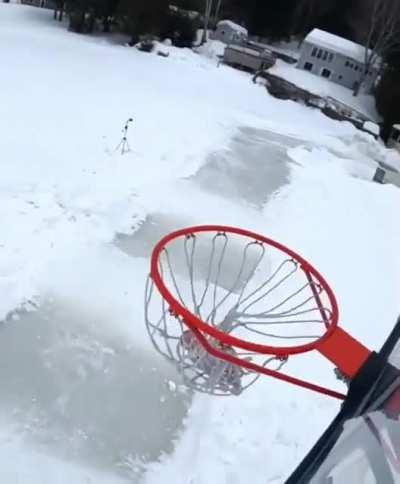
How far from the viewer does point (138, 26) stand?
1691 centimetres

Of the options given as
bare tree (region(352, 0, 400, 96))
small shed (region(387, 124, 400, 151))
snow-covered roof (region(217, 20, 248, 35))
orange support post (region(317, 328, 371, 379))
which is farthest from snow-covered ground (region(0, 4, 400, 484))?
snow-covered roof (region(217, 20, 248, 35))

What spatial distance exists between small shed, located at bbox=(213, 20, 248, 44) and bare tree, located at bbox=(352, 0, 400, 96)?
4.25m

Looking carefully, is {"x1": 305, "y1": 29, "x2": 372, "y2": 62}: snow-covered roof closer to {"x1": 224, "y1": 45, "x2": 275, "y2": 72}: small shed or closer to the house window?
the house window

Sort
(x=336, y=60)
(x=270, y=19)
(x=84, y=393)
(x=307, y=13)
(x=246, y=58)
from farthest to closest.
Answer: (x=307, y=13)
(x=270, y=19)
(x=336, y=60)
(x=246, y=58)
(x=84, y=393)

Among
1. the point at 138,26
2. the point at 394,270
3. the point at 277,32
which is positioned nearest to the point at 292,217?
the point at 394,270

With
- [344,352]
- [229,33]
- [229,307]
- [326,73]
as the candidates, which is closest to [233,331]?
[229,307]

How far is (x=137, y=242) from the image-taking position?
19.9 ft

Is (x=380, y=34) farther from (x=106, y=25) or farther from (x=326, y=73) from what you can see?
(x=106, y=25)

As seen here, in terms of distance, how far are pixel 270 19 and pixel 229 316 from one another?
65.1 feet

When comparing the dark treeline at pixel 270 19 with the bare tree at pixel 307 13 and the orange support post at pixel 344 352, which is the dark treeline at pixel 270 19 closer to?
the bare tree at pixel 307 13

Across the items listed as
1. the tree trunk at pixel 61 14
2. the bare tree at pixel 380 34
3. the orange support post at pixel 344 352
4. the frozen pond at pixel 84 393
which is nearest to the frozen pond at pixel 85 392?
the frozen pond at pixel 84 393

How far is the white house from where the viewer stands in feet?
62.1

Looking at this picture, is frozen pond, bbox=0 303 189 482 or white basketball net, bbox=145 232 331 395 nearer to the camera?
white basketball net, bbox=145 232 331 395

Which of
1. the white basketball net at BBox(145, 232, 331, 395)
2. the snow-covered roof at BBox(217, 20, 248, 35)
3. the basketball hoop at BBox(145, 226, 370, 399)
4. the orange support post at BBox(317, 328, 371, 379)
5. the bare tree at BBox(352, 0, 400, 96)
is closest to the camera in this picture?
the orange support post at BBox(317, 328, 371, 379)
